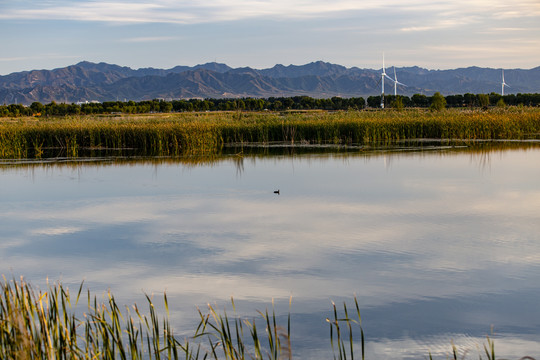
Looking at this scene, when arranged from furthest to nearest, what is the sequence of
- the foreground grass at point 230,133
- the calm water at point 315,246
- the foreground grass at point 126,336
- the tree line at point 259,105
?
the tree line at point 259,105 → the foreground grass at point 230,133 → the calm water at point 315,246 → the foreground grass at point 126,336

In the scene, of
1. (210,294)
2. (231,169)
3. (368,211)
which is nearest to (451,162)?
(231,169)

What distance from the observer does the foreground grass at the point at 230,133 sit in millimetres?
28922

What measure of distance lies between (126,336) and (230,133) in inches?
1041

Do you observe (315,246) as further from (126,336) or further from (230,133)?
(230,133)

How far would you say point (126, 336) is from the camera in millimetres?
6758

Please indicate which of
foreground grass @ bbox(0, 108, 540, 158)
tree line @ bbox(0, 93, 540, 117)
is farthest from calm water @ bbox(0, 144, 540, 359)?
tree line @ bbox(0, 93, 540, 117)

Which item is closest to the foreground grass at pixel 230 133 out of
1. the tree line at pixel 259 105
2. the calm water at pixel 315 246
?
the calm water at pixel 315 246

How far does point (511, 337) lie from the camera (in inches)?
255

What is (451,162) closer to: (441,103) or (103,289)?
(103,289)

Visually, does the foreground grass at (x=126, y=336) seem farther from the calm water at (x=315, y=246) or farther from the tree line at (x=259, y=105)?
the tree line at (x=259, y=105)

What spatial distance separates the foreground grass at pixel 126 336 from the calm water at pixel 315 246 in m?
0.33

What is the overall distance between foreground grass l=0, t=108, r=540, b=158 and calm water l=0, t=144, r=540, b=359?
9.41 metres

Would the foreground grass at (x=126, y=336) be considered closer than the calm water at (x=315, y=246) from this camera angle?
Yes

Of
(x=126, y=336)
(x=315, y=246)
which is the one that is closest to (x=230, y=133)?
(x=315, y=246)
